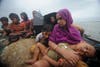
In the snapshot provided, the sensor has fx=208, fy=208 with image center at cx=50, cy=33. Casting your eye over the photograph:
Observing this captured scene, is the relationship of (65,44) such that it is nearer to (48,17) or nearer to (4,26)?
(48,17)

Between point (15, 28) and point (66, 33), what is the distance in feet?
2.50

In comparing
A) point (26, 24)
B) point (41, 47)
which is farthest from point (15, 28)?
point (41, 47)

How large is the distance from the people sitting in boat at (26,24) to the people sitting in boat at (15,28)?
1.8 inches

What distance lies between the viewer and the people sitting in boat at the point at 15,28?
2.12 meters

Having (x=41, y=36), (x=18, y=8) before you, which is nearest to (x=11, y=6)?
(x=18, y=8)

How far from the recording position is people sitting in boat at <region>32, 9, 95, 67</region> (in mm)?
1488

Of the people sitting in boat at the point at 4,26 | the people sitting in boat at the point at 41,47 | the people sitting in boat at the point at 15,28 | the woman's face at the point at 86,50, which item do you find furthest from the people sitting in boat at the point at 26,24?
the woman's face at the point at 86,50

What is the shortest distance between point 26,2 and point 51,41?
23.5 inches

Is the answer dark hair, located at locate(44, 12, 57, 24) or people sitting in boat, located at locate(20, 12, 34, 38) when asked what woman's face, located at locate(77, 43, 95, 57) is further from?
people sitting in boat, located at locate(20, 12, 34, 38)

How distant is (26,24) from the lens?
2209 millimetres

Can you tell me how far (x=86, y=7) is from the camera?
189cm

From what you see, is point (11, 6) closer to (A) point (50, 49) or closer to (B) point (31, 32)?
(B) point (31, 32)

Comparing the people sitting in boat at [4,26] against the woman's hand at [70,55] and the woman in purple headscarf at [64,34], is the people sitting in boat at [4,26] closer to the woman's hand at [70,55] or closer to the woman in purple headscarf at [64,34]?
the woman in purple headscarf at [64,34]

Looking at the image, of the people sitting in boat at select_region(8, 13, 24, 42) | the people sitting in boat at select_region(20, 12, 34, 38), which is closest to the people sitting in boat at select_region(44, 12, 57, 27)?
the people sitting in boat at select_region(20, 12, 34, 38)
